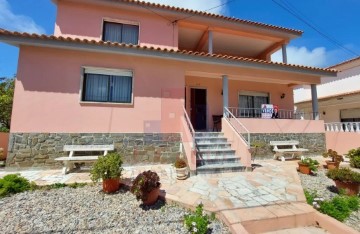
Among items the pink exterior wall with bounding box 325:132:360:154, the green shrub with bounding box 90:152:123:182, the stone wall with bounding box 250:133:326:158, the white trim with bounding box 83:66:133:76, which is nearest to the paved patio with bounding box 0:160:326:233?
the green shrub with bounding box 90:152:123:182

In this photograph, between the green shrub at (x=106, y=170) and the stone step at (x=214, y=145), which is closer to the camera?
the green shrub at (x=106, y=170)

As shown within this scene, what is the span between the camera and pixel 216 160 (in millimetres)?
7223

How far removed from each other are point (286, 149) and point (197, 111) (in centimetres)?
521

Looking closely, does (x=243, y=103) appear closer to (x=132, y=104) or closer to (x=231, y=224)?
(x=132, y=104)

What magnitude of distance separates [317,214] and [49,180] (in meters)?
7.35

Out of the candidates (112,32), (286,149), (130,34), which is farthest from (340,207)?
(112,32)

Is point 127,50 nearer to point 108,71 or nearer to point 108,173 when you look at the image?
point 108,71

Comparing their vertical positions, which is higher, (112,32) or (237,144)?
(112,32)

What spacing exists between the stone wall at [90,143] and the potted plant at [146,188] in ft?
11.9

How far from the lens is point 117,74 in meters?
8.14

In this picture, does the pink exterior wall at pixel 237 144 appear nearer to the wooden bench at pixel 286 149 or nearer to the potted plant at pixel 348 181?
the potted plant at pixel 348 181

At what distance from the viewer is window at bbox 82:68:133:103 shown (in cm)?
787

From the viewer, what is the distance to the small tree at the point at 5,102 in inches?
562

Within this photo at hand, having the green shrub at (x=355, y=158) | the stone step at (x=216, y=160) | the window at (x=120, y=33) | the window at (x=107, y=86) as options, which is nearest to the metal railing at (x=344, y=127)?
the green shrub at (x=355, y=158)
